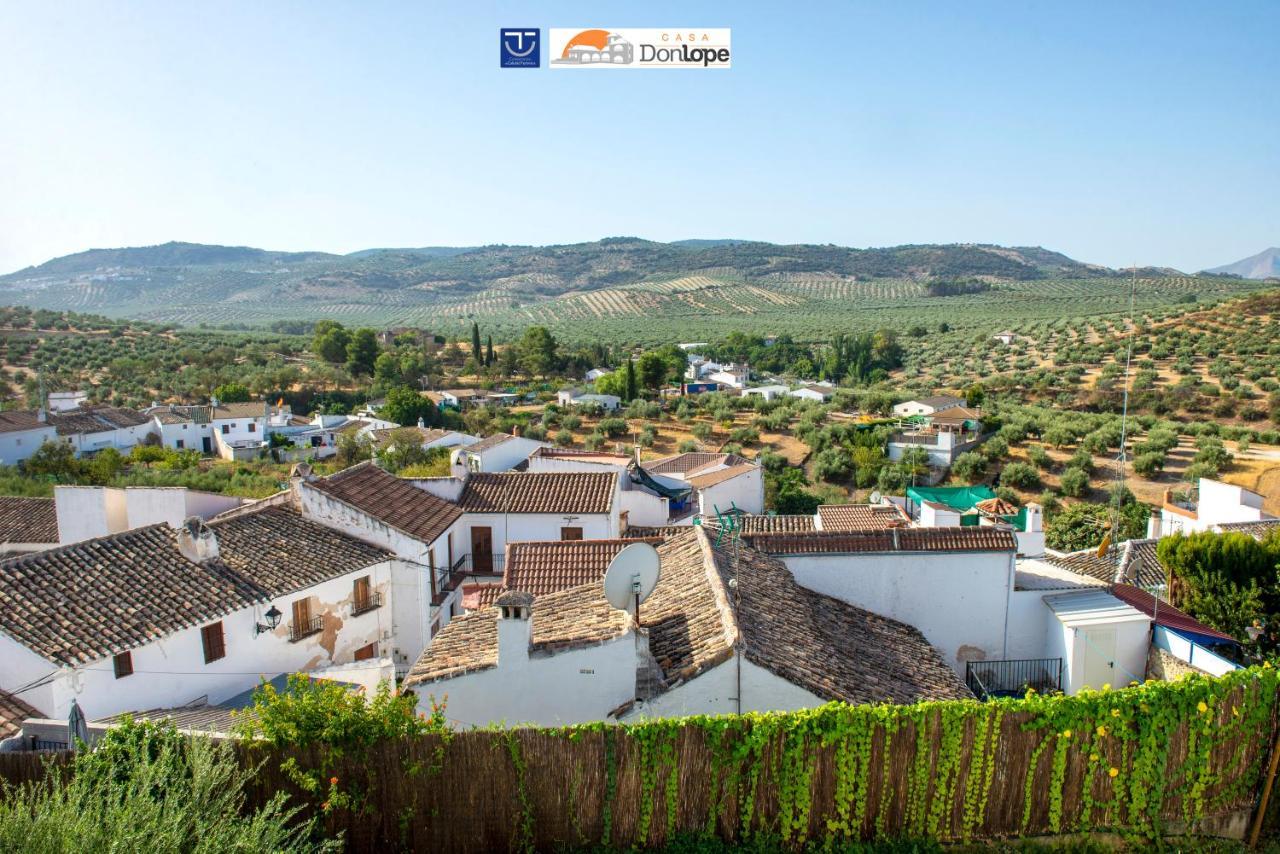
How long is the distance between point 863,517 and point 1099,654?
10.6m

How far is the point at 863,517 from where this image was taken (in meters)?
21.5

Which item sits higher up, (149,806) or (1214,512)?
(149,806)

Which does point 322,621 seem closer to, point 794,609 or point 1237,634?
point 794,609

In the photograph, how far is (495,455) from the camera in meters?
27.6

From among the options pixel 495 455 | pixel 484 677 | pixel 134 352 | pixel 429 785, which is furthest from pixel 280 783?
pixel 134 352

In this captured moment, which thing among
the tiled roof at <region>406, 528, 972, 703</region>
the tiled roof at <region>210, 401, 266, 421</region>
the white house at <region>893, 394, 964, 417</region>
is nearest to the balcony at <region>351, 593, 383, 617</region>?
the tiled roof at <region>406, 528, 972, 703</region>

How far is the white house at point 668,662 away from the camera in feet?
26.7

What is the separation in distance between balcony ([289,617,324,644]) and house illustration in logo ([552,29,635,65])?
1155 cm

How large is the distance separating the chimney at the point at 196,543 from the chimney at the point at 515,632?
22.9 ft

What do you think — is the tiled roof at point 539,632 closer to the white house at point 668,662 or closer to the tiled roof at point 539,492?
the white house at point 668,662

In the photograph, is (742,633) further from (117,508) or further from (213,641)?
Result: (117,508)

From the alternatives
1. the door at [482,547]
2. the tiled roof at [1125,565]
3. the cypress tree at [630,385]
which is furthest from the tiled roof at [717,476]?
the cypress tree at [630,385]

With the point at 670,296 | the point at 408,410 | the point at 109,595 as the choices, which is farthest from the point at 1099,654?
the point at 670,296

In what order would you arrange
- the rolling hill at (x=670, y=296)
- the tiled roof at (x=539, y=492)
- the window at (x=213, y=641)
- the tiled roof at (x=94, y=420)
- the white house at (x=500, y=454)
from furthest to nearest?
the rolling hill at (x=670, y=296), the tiled roof at (x=94, y=420), the white house at (x=500, y=454), the tiled roof at (x=539, y=492), the window at (x=213, y=641)
